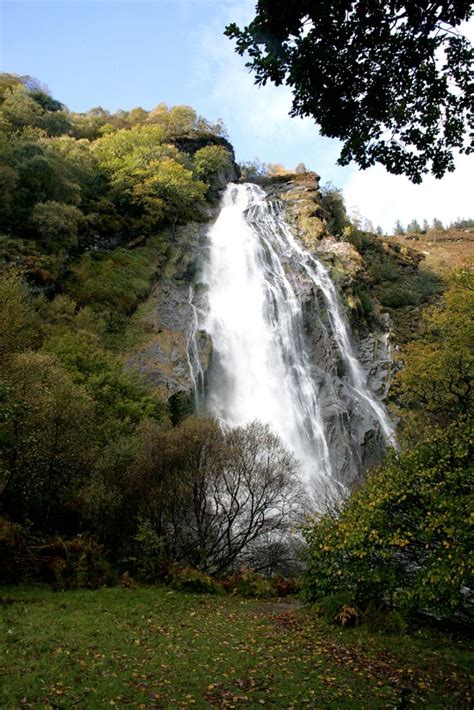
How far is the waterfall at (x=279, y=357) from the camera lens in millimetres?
26875

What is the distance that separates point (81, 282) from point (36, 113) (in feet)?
90.3

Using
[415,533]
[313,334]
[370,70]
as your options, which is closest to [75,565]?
[415,533]

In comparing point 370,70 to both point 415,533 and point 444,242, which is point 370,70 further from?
point 444,242

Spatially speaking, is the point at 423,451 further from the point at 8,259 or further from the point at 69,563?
the point at 8,259

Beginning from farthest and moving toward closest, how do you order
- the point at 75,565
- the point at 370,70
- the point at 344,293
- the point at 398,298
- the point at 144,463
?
the point at 398,298, the point at 344,293, the point at 144,463, the point at 75,565, the point at 370,70

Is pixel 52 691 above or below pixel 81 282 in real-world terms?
below

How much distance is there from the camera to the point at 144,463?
1620cm

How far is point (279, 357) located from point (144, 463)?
Result: 1570cm

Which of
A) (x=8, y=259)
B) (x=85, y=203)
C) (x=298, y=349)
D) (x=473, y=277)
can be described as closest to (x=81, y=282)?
(x=8, y=259)

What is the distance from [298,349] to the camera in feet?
104

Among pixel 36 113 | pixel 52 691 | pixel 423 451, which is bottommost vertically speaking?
pixel 52 691

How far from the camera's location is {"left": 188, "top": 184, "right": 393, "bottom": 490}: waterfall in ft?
88.2

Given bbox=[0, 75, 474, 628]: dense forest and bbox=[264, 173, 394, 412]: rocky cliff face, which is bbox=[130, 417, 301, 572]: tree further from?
bbox=[264, 173, 394, 412]: rocky cliff face

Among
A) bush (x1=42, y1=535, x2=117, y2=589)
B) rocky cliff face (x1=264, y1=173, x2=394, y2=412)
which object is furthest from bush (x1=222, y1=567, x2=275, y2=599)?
rocky cliff face (x1=264, y1=173, x2=394, y2=412)
